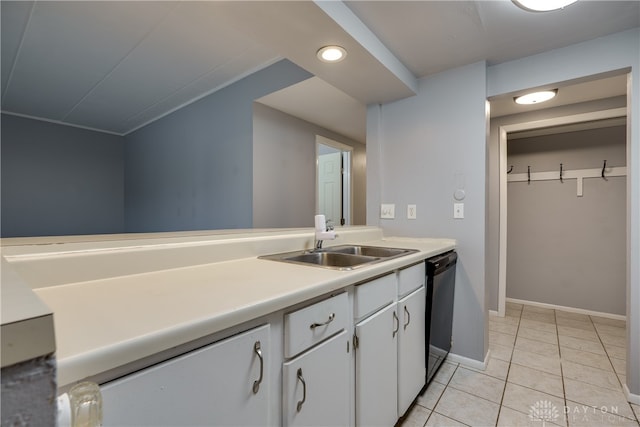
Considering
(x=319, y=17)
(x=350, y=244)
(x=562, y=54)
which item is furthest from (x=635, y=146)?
(x=319, y=17)

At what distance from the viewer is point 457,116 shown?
7.02 feet

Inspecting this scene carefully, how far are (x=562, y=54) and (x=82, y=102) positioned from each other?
16.6 feet

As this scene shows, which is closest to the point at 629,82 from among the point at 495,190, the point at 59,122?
the point at 495,190

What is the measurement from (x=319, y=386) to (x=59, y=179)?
18.4ft

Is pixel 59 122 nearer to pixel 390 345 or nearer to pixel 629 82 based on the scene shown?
pixel 390 345

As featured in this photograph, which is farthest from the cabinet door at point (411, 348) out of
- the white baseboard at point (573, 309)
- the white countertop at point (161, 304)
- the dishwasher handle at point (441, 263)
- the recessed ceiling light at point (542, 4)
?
the white baseboard at point (573, 309)

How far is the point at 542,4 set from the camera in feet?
4.74

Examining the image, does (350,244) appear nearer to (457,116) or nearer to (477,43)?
(457,116)

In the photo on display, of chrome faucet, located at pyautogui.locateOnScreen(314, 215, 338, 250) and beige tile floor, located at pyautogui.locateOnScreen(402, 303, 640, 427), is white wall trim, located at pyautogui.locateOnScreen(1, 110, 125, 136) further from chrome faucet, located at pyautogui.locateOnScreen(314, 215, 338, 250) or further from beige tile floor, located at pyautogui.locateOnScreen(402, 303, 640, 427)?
beige tile floor, located at pyautogui.locateOnScreen(402, 303, 640, 427)

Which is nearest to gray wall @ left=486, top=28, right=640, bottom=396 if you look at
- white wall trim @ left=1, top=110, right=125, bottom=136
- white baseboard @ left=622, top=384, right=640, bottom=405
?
white baseboard @ left=622, top=384, right=640, bottom=405

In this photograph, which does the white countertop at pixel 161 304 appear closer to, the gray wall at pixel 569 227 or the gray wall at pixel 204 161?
the gray wall at pixel 204 161

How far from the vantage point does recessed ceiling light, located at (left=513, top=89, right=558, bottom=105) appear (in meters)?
2.42

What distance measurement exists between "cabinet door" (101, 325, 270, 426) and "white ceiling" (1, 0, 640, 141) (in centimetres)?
141

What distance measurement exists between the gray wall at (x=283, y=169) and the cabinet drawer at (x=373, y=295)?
1858 millimetres
